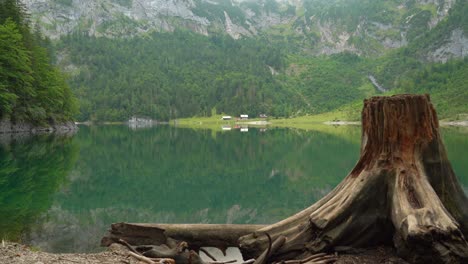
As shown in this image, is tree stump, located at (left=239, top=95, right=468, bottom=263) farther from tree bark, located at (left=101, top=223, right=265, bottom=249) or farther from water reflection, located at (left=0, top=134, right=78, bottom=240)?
water reflection, located at (left=0, top=134, right=78, bottom=240)

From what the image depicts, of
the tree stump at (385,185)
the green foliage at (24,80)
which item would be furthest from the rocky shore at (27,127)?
the tree stump at (385,185)

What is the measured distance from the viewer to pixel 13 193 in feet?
75.6

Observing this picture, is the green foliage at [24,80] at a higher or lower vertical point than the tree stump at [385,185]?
higher

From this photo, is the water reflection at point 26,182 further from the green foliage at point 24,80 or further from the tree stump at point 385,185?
the green foliage at point 24,80

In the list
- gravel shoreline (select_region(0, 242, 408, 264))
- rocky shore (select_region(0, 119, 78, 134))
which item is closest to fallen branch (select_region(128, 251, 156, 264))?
gravel shoreline (select_region(0, 242, 408, 264))

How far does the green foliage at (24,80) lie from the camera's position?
6425 cm

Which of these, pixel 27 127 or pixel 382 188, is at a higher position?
pixel 27 127

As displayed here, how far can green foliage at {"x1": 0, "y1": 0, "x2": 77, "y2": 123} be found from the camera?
2530 inches

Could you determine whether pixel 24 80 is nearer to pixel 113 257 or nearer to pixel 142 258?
pixel 113 257

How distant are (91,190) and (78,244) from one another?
13661mm

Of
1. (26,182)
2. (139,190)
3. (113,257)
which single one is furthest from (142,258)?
(26,182)

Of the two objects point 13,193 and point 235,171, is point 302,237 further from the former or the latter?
point 235,171

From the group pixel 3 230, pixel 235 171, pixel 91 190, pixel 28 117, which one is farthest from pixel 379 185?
pixel 28 117

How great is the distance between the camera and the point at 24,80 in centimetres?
6994
